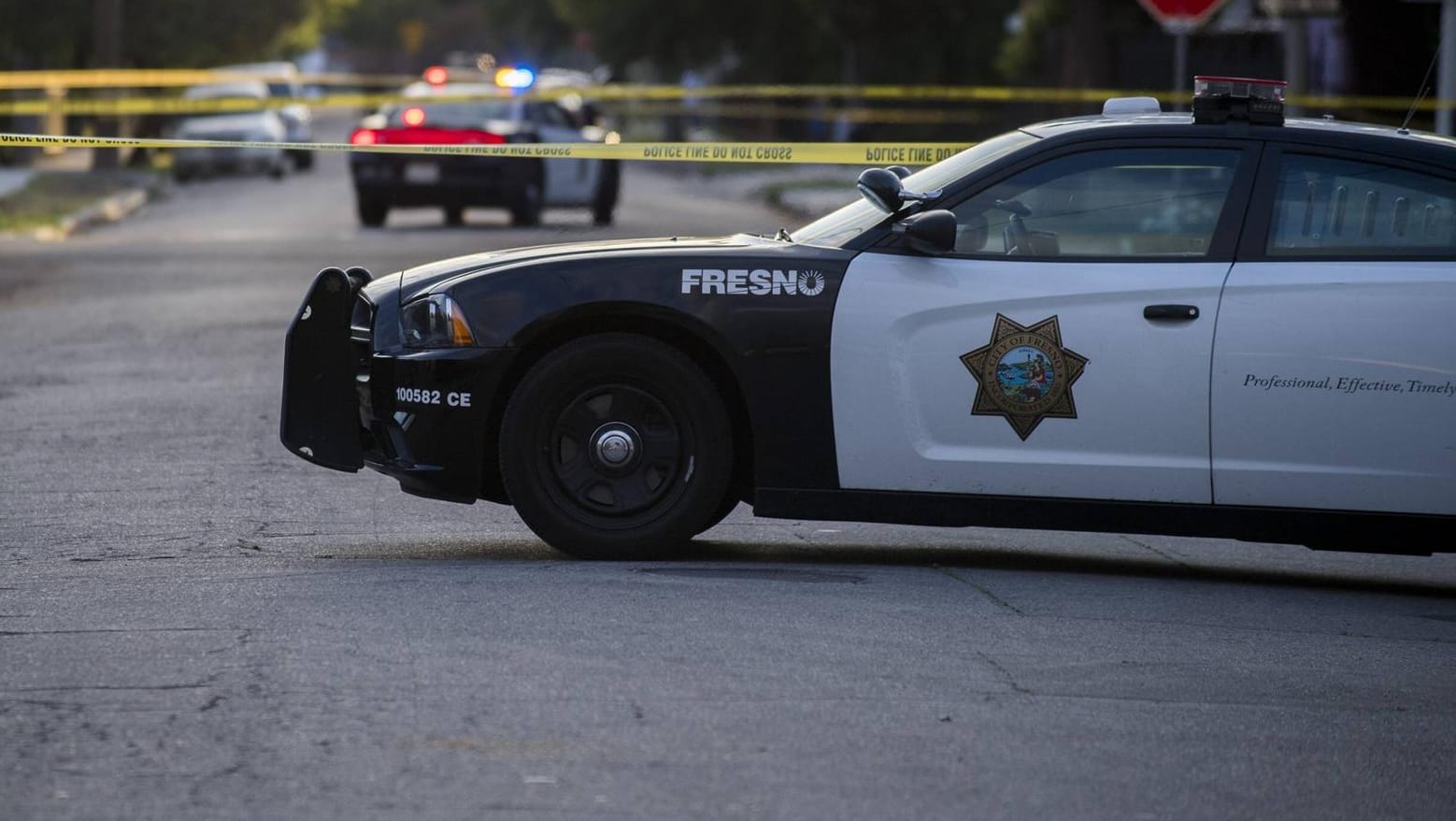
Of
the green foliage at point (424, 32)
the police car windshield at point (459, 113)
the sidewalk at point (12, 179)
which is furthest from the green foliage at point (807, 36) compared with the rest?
the green foliage at point (424, 32)

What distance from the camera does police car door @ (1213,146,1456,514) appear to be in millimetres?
6895

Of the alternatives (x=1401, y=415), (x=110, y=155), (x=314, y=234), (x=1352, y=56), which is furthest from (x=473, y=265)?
(x=110, y=155)

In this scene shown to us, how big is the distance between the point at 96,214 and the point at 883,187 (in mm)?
21270

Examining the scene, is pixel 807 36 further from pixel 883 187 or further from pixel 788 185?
pixel 883 187

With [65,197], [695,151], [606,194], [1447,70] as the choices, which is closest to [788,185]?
[606,194]

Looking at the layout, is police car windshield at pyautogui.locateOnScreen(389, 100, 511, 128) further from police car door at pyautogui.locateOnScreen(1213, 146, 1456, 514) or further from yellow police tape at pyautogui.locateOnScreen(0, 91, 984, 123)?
police car door at pyautogui.locateOnScreen(1213, 146, 1456, 514)

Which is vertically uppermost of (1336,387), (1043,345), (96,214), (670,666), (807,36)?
(807,36)

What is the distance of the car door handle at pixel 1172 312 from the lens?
22.6 ft

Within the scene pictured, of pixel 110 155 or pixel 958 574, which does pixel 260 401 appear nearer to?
pixel 958 574

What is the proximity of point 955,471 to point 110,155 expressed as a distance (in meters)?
31.2

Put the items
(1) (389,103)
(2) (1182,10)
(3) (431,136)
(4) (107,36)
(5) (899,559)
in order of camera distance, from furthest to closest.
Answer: (4) (107,36) → (3) (431,136) → (1) (389,103) → (2) (1182,10) → (5) (899,559)

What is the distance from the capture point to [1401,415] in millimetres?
6922

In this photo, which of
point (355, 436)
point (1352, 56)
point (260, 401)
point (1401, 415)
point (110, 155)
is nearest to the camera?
point (1401, 415)

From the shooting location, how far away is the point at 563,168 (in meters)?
24.3
